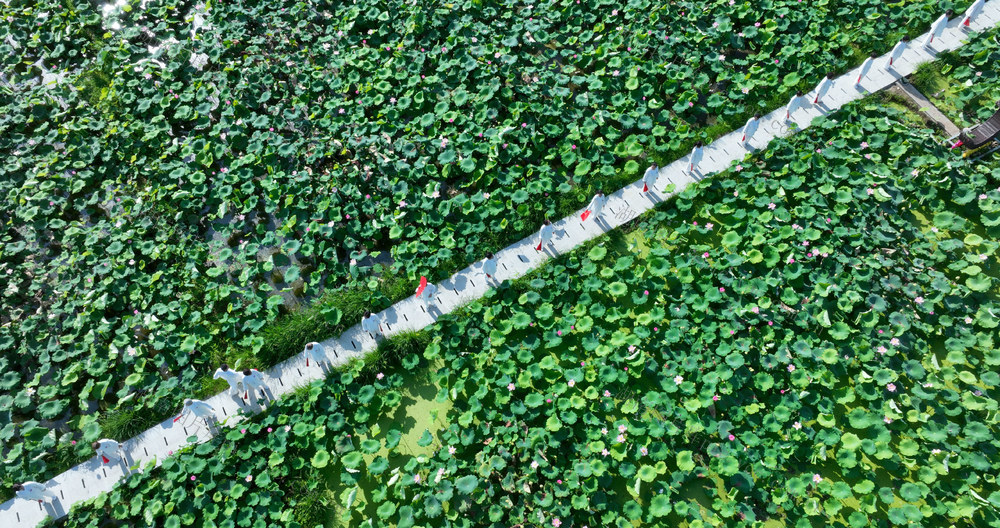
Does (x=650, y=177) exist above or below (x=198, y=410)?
above

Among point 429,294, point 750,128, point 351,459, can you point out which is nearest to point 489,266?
point 429,294

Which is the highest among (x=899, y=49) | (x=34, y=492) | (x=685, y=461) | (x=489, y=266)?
(x=899, y=49)

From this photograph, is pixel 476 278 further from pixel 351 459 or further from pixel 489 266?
pixel 351 459

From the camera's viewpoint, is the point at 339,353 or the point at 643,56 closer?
the point at 339,353

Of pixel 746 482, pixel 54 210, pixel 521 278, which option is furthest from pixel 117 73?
pixel 746 482

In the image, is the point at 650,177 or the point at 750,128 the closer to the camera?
the point at 650,177

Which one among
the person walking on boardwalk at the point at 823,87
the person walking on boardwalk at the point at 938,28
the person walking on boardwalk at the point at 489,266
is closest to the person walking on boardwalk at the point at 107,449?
the person walking on boardwalk at the point at 489,266

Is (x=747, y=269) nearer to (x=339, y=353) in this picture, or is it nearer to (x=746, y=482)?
(x=746, y=482)
